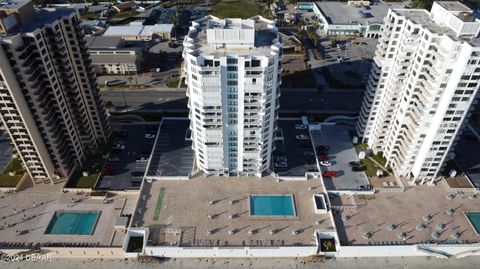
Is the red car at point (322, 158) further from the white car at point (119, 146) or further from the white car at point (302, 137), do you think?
the white car at point (119, 146)

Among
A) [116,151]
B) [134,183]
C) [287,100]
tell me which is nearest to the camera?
[134,183]

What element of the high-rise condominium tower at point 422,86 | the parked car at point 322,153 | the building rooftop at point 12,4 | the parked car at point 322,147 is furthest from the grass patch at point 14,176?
the high-rise condominium tower at point 422,86

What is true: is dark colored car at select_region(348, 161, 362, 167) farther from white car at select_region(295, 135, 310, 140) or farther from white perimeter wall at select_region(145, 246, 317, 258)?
white perimeter wall at select_region(145, 246, 317, 258)

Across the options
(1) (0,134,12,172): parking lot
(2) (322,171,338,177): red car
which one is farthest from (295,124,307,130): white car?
(1) (0,134,12,172): parking lot

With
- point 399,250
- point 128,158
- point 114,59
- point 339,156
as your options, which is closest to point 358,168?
point 339,156

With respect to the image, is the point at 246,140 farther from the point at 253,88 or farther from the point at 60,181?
the point at 60,181

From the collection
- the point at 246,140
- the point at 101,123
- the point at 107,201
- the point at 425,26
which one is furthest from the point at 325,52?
the point at 107,201

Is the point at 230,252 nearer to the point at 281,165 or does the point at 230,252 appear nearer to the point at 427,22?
the point at 281,165

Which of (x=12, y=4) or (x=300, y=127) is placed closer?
(x=12, y=4)
